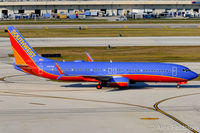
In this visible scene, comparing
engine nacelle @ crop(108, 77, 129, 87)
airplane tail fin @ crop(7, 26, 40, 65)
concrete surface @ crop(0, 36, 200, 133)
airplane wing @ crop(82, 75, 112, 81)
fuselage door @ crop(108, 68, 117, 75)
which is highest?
airplane tail fin @ crop(7, 26, 40, 65)

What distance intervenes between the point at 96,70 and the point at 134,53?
112 ft

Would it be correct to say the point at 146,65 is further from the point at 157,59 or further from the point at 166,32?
the point at 166,32

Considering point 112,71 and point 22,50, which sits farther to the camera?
point 22,50

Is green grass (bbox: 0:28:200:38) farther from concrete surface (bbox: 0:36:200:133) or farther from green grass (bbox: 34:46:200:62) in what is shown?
concrete surface (bbox: 0:36:200:133)

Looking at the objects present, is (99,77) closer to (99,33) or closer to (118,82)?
(118,82)

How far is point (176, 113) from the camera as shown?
127 feet

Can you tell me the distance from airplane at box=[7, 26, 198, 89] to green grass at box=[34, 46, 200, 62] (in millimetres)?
23846

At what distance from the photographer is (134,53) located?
84500 millimetres

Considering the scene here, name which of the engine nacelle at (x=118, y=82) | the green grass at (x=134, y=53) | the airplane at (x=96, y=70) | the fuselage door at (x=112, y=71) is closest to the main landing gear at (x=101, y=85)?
the airplane at (x=96, y=70)

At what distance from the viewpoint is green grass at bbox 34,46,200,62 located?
7769 cm

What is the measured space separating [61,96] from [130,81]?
1114cm

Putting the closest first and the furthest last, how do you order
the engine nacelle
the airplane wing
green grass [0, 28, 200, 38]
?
the airplane wing < the engine nacelle < green grass [0, 28, 200, 38]

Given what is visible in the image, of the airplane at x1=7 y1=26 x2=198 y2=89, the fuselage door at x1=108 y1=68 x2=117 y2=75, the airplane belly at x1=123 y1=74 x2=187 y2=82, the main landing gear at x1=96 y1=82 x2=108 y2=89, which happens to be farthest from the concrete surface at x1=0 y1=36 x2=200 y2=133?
the fuselage door at x1=108 y1=68 x2=117 y2=75

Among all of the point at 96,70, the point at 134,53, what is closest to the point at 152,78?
the point at 96,70
